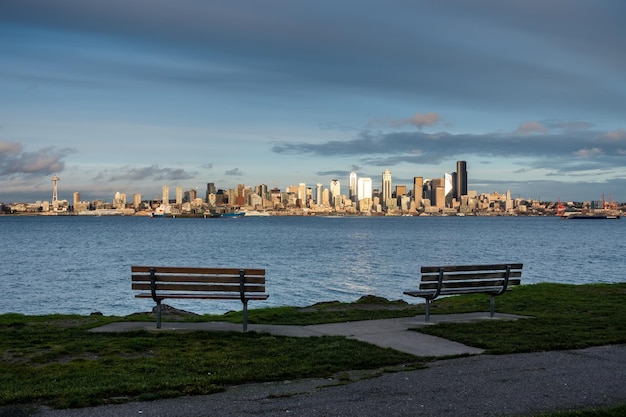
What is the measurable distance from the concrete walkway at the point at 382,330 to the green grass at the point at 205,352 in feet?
Answer: 1.41

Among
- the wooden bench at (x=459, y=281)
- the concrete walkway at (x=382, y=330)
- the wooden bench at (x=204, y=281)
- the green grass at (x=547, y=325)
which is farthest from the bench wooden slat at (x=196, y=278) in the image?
the green grass at (x=547, y=325)

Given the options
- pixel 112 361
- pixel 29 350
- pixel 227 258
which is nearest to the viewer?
pixel 112 361

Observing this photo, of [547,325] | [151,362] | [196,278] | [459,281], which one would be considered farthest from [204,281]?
[547,325]

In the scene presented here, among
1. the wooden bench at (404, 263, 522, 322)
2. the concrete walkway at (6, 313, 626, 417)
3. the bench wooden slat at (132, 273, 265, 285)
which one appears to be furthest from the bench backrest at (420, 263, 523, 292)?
the bench wooden slat at (132, 273, 265, 285)

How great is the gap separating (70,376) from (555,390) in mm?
7164

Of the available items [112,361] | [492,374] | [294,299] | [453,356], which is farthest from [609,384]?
[294,299]

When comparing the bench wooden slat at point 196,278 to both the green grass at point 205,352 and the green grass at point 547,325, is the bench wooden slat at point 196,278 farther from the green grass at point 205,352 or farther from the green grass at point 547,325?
the green grass at point 547,325

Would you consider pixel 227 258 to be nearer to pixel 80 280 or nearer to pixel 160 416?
pixel 80 280

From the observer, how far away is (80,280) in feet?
153

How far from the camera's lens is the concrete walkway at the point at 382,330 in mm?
11625

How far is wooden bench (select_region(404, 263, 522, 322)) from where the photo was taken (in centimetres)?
1484

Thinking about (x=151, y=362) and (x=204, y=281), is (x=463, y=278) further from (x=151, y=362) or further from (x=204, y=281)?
(x=151, y=362)

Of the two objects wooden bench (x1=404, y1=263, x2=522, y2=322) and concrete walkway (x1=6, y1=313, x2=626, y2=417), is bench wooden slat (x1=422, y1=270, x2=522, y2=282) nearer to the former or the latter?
wooden bench (x1=404, y1=263, x2=522, y2=322)

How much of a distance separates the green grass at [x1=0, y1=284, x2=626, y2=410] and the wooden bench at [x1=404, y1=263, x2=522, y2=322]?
103 centimetres
